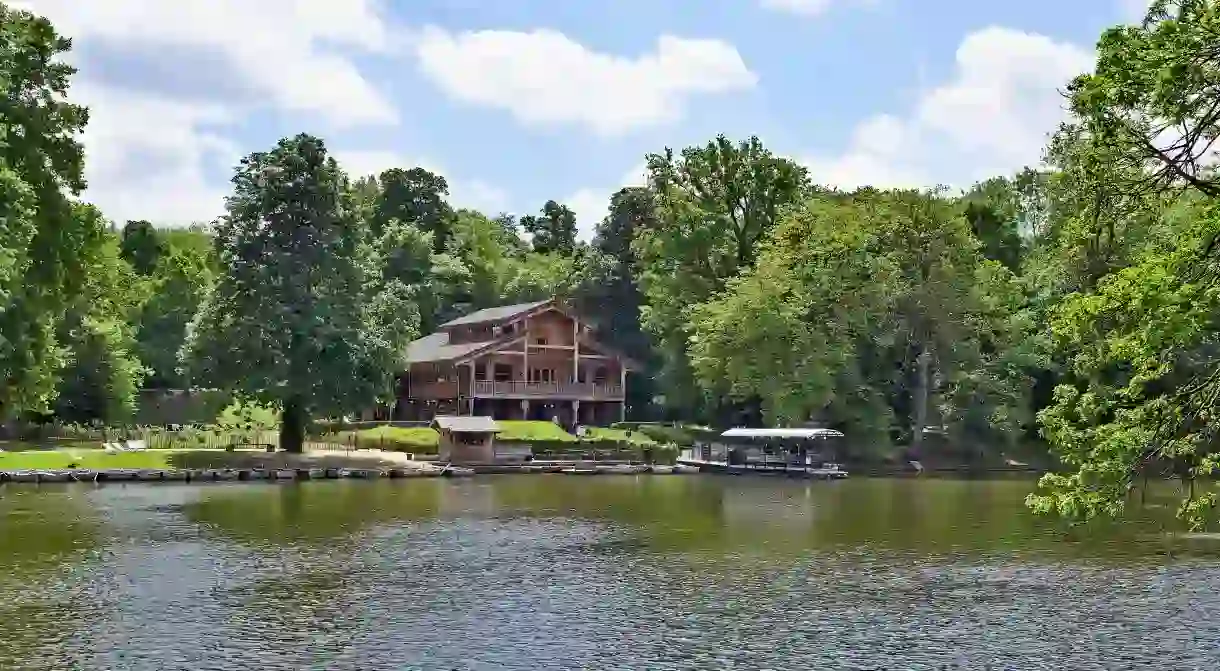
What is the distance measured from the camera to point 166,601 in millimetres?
23438

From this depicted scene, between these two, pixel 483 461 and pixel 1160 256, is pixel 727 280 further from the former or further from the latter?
pixel 1160 256

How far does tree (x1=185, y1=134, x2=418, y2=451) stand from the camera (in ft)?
195

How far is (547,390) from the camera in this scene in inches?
3179

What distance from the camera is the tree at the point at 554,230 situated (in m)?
134

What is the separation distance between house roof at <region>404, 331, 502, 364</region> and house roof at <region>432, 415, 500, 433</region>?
44.9ft

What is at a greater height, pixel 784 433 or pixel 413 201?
pixel 413 201

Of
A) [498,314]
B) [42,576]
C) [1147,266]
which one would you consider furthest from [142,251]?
[1147,266]

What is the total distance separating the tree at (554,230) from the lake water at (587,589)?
91.8 m

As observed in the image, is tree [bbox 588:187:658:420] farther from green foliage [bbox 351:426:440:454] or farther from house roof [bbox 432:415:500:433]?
house roof [bbox 432:415:500:433]

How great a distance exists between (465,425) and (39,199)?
27.6 metres

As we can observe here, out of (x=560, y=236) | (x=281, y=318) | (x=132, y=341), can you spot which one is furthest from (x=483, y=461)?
(x=560, y=236)

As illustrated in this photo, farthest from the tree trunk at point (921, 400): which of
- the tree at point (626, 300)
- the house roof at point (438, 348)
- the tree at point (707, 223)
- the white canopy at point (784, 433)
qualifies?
the house roof at point (438, 348)

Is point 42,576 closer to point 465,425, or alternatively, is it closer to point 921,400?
point 465,425

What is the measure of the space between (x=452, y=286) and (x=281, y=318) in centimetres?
4292
